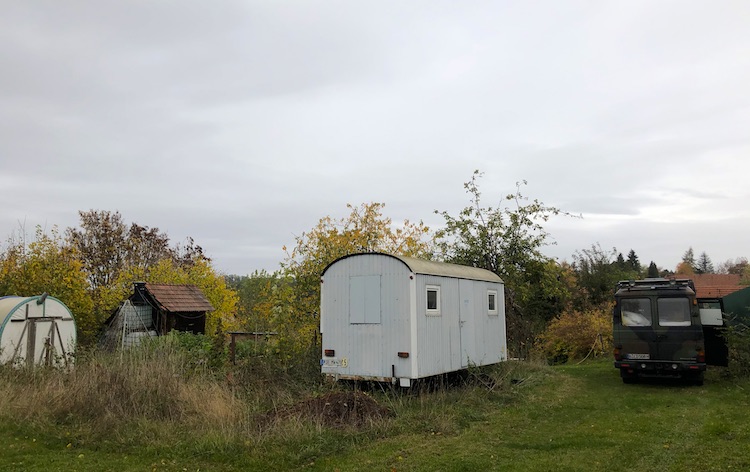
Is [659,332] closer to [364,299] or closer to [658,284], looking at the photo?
[658,284]

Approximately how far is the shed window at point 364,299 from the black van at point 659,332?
608cm

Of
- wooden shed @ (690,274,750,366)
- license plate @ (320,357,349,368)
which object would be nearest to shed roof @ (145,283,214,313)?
license plate @ (320,357,349,368)

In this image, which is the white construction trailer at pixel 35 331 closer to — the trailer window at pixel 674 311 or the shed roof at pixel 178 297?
the shed roof at pixel 178 297

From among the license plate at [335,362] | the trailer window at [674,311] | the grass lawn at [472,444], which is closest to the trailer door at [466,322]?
the grass lawn at [472,444]

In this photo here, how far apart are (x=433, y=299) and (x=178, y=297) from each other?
10739 mm

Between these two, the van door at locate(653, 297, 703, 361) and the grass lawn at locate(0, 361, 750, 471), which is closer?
the grass lawn at locate(0, 361, 750, 471)

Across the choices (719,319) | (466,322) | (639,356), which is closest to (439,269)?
(466,322)

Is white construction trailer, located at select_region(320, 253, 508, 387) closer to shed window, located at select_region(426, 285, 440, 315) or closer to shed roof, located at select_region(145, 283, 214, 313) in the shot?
shed window, located at select_region(426, 285, 440, 315)

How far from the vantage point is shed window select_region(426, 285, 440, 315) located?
11583 mm

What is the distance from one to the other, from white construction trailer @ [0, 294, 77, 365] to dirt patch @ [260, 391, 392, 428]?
596cm

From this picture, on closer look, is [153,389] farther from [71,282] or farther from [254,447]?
[71,282]

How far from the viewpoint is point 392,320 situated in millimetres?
11125

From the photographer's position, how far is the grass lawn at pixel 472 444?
6.71 meters

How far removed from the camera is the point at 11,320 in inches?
490
